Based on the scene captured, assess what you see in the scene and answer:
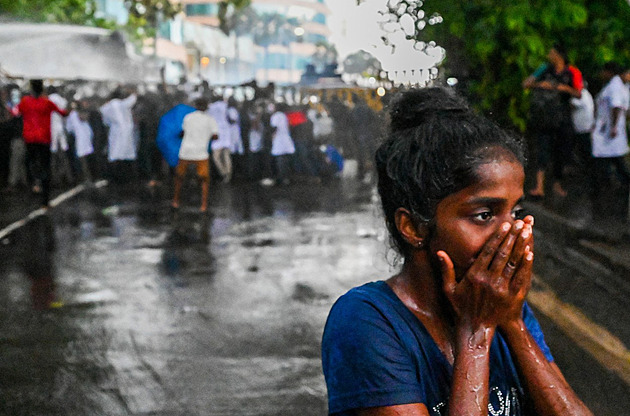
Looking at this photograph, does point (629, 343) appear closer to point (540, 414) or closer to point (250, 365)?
point (250, 365)

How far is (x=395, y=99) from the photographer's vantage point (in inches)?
90.4

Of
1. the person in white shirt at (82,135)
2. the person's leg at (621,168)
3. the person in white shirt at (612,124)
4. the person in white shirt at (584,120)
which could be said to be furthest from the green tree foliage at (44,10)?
the person's leg at (621,168)

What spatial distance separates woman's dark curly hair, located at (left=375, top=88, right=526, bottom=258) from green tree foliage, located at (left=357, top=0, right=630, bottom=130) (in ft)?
31.4

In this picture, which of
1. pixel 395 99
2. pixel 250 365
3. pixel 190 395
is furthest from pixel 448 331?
pixel 250 365

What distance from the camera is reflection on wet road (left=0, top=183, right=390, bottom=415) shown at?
5355 mm

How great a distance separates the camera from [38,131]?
46.6ft

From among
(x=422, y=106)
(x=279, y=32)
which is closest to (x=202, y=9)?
(x=279, y=32)

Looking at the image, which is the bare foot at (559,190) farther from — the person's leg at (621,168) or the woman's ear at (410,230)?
the woman's ear at (410,230)

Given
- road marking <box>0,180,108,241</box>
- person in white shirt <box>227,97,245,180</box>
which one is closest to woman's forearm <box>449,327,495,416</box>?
road marking <box>0,180,108,241</box>

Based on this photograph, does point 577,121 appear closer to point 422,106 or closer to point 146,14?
point 422,106

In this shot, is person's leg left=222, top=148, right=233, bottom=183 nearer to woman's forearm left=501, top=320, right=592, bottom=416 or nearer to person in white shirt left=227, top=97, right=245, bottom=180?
person in white shirt left=227, top=97, right=245, bottom=180

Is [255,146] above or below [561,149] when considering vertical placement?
below

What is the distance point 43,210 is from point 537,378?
1313 cm

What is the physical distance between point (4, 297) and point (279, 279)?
8.18ft
